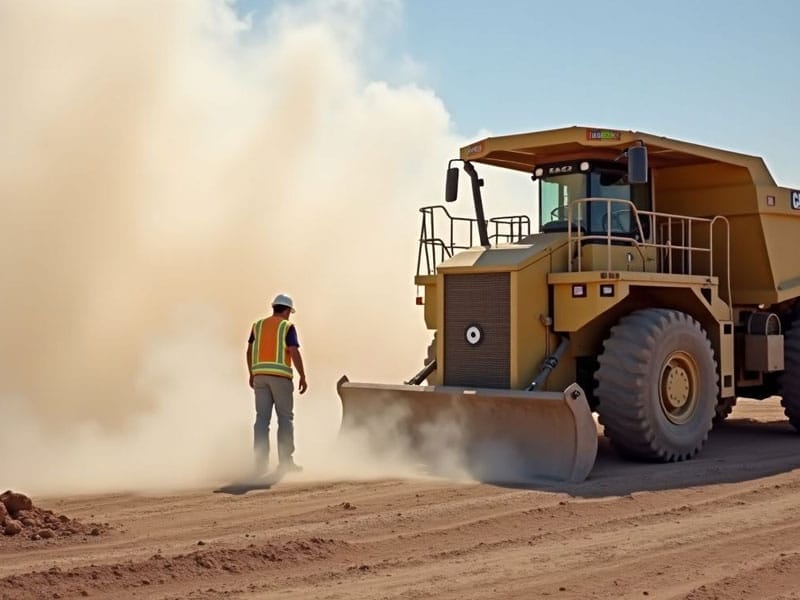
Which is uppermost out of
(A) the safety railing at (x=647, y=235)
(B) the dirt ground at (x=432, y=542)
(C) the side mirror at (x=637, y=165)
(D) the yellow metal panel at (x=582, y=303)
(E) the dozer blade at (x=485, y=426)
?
(C) the side mirror at (x=637, y=165)

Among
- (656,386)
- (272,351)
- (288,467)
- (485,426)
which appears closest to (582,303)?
(656,386)

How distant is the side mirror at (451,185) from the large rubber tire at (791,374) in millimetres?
4425

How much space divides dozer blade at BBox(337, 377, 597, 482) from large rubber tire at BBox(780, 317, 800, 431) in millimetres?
4265

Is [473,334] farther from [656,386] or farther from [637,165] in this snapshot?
[637,165]

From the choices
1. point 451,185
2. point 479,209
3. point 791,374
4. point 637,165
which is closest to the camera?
point 637,165

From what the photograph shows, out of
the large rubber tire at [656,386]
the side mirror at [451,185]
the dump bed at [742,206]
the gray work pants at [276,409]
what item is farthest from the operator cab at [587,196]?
the gray work pants at [276,409]

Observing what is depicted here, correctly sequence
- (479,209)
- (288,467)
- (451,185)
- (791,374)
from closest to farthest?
(288,467)
(451,185)
(479,209)
(791,374)

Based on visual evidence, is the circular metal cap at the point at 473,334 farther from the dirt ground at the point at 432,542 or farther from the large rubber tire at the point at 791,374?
the large rubber tire at the point at 791,374

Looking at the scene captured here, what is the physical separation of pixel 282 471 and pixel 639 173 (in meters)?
4.30

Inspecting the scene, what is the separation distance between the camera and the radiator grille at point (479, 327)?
9953 millimetres

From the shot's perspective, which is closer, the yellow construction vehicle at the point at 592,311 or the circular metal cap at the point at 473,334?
the yellow construction vehicle at the point at 592,311

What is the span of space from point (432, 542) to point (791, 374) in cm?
727

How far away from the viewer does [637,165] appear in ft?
31.4

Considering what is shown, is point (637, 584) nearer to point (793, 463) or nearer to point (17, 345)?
point (793, 463)
